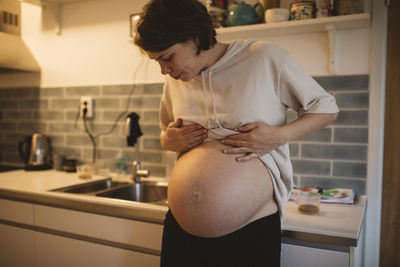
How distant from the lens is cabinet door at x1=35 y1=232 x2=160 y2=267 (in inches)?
59.7

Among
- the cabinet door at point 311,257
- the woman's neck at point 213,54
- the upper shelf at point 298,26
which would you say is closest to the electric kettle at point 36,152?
the upper shelf at point 298,26

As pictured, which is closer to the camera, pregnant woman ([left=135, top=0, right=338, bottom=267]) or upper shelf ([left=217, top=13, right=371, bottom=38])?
pregnant woman ([left=135, top=0, right=338, bottom=267])

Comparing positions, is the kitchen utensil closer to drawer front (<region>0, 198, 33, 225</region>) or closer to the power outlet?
the power outlet

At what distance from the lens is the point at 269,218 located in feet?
3.60

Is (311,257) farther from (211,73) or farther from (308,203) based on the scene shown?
(211,73)

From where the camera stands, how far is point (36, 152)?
7.70 ft

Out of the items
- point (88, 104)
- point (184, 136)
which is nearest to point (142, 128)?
point (88, 104)

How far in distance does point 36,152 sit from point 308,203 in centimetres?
175

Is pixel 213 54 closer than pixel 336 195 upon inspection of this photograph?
Yes

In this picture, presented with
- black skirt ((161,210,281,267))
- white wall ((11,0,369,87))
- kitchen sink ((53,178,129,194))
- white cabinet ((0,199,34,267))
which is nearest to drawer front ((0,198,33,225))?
A: white cabinet ((0,199,34,267))

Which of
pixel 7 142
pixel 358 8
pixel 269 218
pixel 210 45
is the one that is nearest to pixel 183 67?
pixel 210 45

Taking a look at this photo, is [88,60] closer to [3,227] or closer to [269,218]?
[3,227]

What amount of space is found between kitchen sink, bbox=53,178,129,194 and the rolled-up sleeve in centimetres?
126

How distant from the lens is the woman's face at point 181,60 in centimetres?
109
